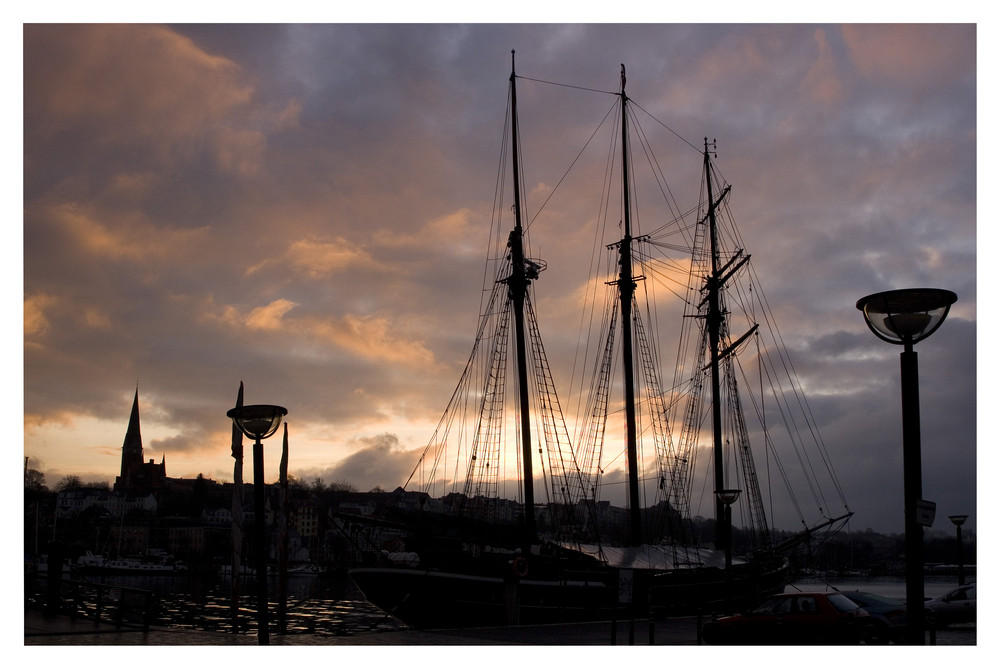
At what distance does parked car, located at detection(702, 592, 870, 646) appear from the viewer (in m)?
14.7

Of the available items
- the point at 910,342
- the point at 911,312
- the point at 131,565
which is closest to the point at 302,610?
the point at 910,342

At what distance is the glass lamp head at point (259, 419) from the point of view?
11414mm

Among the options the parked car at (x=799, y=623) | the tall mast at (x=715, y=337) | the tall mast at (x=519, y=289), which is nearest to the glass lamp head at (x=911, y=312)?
the parked car at (x=799, y=623)

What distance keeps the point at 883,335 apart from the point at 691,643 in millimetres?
10383

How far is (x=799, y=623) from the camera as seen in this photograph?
1505 cm

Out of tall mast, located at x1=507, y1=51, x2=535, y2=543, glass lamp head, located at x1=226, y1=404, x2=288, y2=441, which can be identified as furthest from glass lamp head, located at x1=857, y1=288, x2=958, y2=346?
tall mast, located at x1=507, y1=51, x2=535, y2=543

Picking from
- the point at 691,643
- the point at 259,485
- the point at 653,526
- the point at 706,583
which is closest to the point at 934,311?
the point at 259,485

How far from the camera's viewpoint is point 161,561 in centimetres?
11475

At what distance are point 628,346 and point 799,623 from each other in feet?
58.5

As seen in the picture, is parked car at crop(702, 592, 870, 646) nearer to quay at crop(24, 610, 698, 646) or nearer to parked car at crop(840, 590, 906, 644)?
parked car at crop(840, 590, 906, 644)

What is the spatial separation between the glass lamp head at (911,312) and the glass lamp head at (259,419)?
760 centimetres

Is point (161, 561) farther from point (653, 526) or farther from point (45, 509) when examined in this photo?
point (653, 526)

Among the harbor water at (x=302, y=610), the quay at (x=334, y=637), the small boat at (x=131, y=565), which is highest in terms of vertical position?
the quay at (x=334, y=637)

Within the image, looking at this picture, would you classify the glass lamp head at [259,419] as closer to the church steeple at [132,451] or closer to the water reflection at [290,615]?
the water reflection at [290,615]
